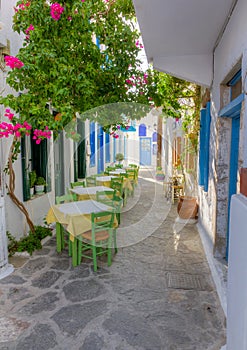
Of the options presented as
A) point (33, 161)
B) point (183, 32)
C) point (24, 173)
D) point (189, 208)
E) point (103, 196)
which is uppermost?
point (183, 32)

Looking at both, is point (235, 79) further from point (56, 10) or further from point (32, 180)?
point (32, 180)

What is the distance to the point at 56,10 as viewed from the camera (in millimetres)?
4070

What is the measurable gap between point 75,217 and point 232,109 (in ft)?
8.35

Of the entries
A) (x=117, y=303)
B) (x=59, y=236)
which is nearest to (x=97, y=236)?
(x=59, y=236)

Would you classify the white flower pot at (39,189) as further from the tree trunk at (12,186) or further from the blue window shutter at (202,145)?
the blue window shutter at (202,145)

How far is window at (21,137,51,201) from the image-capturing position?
5191 millimetres

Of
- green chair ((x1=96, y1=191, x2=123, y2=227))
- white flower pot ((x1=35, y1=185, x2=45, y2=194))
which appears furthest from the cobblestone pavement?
white flower pot ((x1=35, y1=185, x2=45, y2=194))

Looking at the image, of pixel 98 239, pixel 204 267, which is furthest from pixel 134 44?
pixel 204 267

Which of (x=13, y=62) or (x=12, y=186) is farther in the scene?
(x=12, y=186)

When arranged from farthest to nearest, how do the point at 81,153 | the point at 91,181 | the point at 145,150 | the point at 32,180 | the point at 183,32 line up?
the point at 145,150
the point at 81,153
the point at 91,181
the point at 32,180
the point at 183,32

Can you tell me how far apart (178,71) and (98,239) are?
122 inches

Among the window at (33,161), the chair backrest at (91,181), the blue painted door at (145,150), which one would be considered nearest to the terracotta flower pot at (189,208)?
the chair backrest at (91,181)

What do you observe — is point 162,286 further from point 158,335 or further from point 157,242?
point 157,242

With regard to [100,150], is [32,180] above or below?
below
